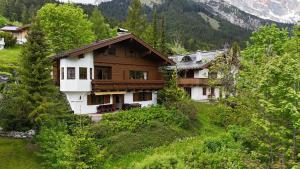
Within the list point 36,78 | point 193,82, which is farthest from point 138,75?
Answer: point 36,78

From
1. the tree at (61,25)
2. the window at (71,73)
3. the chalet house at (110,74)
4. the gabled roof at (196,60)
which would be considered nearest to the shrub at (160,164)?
the chalet house at (110,74)

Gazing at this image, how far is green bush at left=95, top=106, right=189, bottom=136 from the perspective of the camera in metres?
31.5

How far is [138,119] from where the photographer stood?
33531 mm

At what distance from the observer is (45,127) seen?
1062 inches

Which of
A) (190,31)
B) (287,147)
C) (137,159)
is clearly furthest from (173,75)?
(190,31)

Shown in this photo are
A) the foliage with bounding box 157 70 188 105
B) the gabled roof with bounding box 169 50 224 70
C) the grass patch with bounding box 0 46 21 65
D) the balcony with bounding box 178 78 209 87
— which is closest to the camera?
the foliage with bounding box 157 70 188 105

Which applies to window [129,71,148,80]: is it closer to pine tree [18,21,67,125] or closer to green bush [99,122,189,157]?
green bush [99,122,189,157]

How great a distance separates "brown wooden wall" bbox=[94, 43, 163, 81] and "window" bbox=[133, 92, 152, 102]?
6.85ft

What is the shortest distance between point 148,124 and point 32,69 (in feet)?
36.0

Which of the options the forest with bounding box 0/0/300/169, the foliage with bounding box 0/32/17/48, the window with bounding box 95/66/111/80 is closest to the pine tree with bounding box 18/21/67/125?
the forest with bounding box 0/0/300/169

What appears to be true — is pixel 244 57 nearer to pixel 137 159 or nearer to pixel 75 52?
pixel 75 52

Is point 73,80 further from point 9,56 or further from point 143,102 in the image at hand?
point 9,56

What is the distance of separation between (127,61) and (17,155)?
787 inches

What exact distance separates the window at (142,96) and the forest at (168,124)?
136 cm
